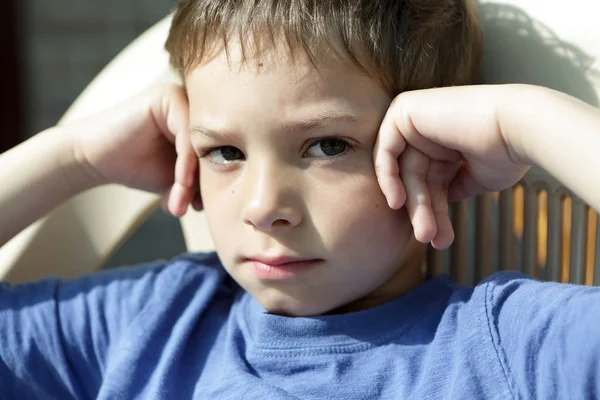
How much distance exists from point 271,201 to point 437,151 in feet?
0.75

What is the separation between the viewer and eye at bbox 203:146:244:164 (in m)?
1.20

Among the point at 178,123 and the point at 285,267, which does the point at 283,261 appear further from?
the point at 178,123

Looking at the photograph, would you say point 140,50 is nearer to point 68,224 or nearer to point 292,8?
point 68,224

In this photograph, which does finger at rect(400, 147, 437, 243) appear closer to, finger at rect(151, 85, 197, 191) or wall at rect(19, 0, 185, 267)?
finger at rect(151, 85, 197, 191)

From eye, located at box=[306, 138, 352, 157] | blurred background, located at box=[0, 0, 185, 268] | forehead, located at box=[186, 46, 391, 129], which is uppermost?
forehead, located at box=[186, 46, 391, 129]

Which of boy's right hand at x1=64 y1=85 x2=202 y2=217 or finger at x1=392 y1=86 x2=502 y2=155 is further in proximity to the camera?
boy's right hand at x1=64 y1=85 x2=202 y2=217

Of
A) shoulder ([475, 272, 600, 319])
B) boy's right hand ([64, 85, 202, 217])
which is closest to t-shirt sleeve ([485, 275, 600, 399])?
shoulder ([475, 272, 600, 319])

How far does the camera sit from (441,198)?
121 centimetres

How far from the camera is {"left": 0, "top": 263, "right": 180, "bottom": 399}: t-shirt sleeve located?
133 centimetres

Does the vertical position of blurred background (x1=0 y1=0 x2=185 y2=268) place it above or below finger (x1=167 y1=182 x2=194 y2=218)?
below

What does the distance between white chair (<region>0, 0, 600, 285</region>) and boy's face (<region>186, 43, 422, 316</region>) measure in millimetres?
224

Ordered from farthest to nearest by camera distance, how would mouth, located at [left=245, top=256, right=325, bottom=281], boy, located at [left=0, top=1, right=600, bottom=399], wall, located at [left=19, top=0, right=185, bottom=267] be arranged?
Answer: 1. wall, located at [left=19, top=0, right=185, bottom=267]
2. mouth, located at [left=245, top=256, right=325, bottom=281]
3. boy, located at [left=0, top=1, right=600, bottom=399]

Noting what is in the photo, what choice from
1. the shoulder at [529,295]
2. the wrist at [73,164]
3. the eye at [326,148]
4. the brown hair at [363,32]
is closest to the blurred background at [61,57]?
the wrist at [73,164]

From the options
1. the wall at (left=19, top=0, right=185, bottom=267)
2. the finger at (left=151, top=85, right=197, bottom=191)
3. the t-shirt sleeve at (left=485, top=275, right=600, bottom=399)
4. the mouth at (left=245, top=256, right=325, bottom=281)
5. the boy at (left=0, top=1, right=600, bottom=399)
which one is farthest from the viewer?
the wall at (left=19, top=0, right=185, bottom=267)
